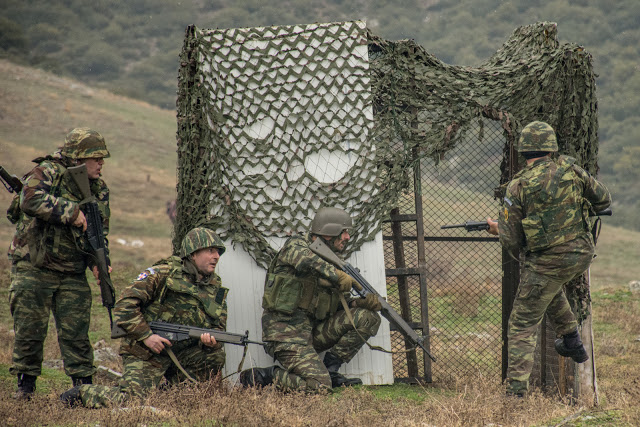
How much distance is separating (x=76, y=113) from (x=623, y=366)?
3417 centimetres

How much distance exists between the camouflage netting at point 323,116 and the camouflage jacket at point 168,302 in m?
0.70

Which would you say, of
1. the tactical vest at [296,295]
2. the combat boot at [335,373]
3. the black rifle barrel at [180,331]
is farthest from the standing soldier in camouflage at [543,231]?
the black rifle barrel at [180,331]

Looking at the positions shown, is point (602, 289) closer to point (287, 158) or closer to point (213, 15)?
point (287, 158)

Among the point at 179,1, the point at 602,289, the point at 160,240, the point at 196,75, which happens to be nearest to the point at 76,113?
the point at 160,240

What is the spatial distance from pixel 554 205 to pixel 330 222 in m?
1.73

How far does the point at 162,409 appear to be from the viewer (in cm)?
486

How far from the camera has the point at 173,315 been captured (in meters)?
5.66

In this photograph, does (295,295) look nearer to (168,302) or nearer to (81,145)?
(168,302)

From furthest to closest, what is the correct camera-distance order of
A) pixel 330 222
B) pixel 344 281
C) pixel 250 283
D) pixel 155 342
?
1. pixel 250 283
2. pixel 330 222
3. pixel 344 281
4. pixel 155 342

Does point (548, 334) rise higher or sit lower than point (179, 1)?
lower

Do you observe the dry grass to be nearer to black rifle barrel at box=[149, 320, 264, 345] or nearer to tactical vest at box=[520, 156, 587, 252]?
Answer: black rifle barrel at box=[149, 320, 264, 345]

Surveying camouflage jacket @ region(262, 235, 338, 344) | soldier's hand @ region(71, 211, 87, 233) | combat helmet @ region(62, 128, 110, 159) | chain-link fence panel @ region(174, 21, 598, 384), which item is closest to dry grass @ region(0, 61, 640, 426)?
camouflage jacket @ region(262, 235, 338, 344)

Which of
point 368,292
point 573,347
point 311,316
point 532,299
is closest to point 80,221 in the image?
point 311,316

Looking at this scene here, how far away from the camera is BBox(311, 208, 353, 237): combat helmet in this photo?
19.9 feet
